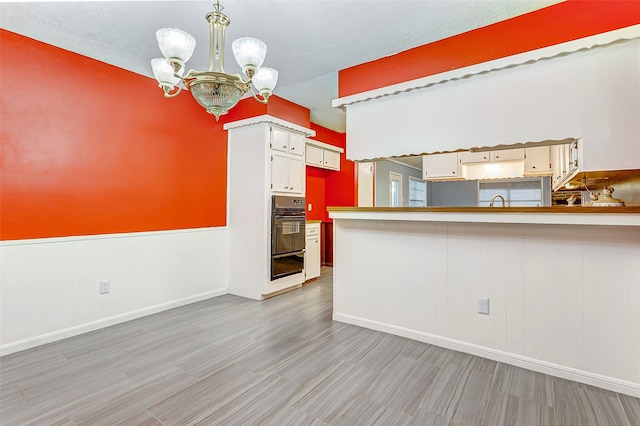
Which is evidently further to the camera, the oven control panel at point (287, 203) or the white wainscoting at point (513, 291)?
the oven control panel at point (287, 203)

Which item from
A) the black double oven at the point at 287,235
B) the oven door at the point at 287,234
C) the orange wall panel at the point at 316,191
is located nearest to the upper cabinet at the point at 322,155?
the orange wall panel at the point at 316,191

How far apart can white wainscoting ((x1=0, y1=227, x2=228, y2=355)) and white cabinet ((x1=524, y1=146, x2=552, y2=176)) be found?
4444 millimetres

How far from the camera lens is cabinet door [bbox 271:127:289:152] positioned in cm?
394

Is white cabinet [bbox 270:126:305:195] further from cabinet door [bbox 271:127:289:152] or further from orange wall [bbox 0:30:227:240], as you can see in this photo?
orange wall [bbox 0:30:227:240]

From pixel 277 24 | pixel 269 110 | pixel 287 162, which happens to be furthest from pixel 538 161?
pixel 277 24

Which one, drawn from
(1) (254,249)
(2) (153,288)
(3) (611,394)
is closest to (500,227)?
(3) (611,394)

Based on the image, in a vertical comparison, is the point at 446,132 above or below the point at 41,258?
above

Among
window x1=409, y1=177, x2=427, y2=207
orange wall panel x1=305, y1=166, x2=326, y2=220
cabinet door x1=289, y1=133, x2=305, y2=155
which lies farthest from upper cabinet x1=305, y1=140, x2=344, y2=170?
window x1=409, y1=177, x2=427, y2=207

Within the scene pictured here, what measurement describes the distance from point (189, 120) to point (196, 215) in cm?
119

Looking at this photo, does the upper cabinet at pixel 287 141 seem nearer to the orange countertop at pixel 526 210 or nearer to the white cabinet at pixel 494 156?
the orange countertop at pixel 526 210

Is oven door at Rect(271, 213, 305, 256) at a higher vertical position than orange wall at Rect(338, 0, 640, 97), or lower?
lower

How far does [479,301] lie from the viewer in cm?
241

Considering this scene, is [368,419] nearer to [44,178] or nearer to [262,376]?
[262,376]

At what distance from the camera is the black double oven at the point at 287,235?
13.0 ft
